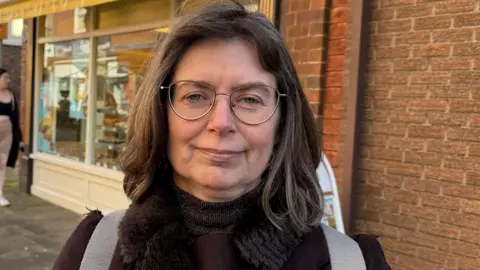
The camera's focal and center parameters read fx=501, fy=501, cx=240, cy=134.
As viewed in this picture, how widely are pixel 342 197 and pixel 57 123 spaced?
218 inches

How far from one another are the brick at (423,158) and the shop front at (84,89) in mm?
3337

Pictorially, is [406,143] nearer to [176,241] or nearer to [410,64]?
[410,64]

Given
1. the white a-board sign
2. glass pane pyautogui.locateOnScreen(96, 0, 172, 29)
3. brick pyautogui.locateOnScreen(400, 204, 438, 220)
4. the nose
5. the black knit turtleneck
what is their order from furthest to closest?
1. glass pane pyautogui.locateOnScreen(96, 0, 172, 29)
2. brick pyautogui.locateOnScreen(400, 204, 438, 220)
3. the white a-board sign
4. the black knit turtleneck
5. the nose

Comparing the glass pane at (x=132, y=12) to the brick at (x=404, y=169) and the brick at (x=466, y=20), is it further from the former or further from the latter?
the brick at (x=466, y=20)

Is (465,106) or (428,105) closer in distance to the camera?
(465,106)

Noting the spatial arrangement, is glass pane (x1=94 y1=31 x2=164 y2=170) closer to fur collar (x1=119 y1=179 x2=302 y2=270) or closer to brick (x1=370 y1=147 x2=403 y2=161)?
brick (x1=370 y1=147 x2=403 y2=161)

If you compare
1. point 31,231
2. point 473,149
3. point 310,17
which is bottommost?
point 31,231

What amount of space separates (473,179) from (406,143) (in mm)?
517

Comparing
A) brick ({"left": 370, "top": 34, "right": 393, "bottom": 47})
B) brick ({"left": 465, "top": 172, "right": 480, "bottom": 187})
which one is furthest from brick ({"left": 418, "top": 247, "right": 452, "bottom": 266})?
brick ({"left": 370, "top": 34, "right": 393, "bottom": 47})

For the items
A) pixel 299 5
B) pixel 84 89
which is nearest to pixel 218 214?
pixel 299 5

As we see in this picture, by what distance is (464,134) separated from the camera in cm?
333

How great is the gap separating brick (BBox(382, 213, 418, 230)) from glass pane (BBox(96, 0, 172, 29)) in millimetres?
3430

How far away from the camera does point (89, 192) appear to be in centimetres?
693

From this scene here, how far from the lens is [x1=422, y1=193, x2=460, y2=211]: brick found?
3.38 meters
